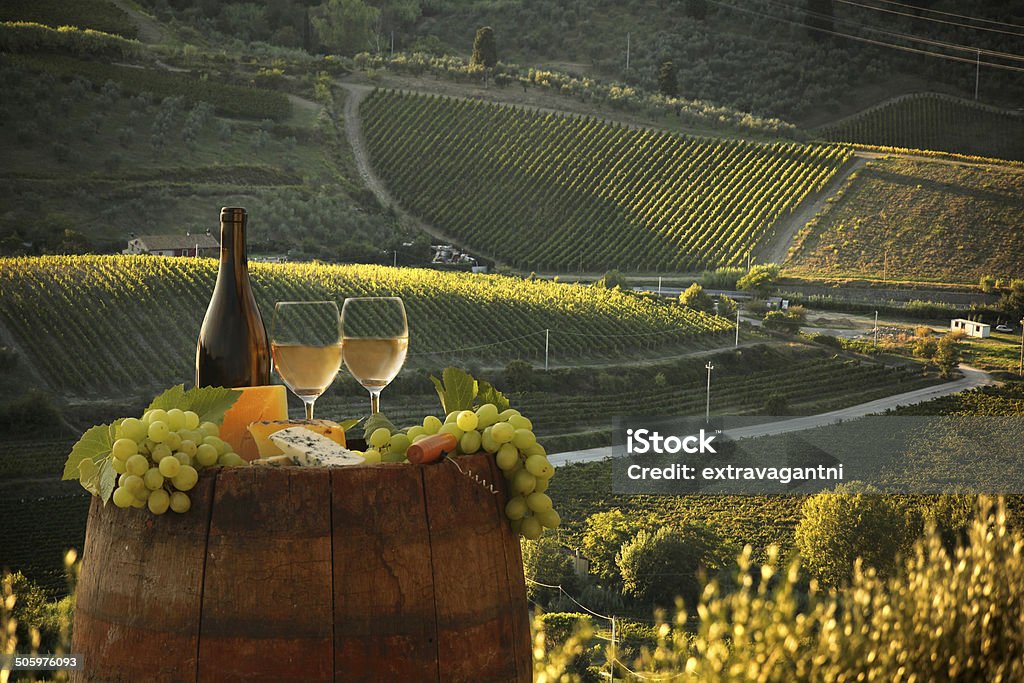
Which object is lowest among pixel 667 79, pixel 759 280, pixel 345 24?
pixel 759 280

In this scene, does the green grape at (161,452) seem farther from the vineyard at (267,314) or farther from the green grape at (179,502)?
the vineyard at (267,314)

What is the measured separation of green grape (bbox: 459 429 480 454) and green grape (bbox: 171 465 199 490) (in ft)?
0.94

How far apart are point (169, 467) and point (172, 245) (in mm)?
7085

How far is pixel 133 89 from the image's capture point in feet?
26.2

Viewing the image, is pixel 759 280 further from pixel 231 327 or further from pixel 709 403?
pixel 231 327

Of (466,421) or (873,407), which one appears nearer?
(466,421)

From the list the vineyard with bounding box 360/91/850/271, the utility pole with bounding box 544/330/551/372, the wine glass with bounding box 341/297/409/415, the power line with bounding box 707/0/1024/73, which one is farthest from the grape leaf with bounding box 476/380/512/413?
the power line with bounding box 707/0/1024/73

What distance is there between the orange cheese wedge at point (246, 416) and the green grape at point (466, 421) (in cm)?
21

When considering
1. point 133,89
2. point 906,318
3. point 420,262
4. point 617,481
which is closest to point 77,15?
point 133,89

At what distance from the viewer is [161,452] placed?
103cm

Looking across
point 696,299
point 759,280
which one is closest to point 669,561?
point 696,299

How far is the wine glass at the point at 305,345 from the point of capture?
129 cm

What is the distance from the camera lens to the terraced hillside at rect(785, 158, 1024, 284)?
8406 mm

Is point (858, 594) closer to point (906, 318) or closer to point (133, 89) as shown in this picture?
point (906, 318)
